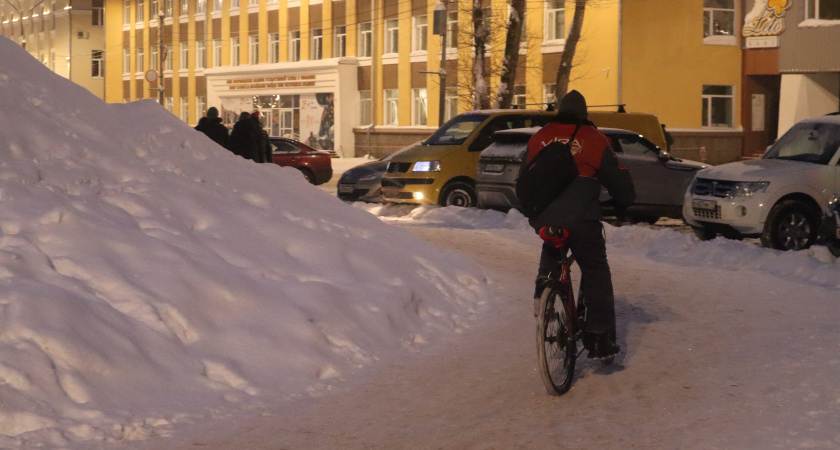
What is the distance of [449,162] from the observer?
61.8ft

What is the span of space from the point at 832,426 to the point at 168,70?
63874 millimetres

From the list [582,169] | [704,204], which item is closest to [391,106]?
[704,204]

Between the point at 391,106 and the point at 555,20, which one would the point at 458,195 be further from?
the point at 391,106

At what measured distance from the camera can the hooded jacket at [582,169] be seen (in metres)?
6.58

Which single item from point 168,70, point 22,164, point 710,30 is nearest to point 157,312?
point 22,164

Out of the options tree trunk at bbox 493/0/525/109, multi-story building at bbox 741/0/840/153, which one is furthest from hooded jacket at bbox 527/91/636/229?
multi-story building at bbox 741/0/840/153

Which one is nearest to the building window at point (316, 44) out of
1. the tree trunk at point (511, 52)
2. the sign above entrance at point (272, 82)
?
the sign above entrance at point (272, 82)

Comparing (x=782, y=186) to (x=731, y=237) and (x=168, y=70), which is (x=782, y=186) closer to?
(x=731, y=237)

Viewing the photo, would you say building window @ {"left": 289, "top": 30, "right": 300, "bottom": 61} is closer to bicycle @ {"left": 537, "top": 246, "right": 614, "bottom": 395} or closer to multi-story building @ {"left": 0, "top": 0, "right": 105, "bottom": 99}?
multi-story building @ {"left": 0, "top": 0, "right": 105, "bottom": 99}

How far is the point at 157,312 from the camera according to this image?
6.97 metres

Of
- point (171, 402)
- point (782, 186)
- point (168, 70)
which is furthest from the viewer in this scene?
point (168, 70)

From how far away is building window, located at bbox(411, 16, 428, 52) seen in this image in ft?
155

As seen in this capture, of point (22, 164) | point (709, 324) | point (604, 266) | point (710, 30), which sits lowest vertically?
point (709, 324)

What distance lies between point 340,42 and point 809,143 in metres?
39.1
